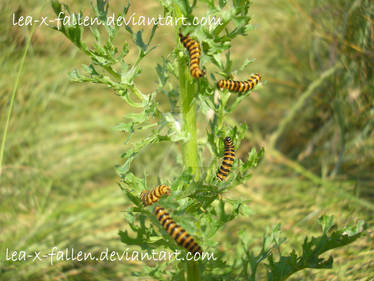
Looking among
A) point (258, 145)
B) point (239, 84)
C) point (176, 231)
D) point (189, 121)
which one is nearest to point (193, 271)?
point (176, 231)

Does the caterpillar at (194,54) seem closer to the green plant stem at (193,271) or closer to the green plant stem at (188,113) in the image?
the green plant stem at (188,113)

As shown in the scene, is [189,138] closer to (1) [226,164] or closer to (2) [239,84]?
(1) [226,164]

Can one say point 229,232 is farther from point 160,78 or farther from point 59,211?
point 160,78

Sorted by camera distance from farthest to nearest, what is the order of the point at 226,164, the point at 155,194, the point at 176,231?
the point at 226,164
the point at 155,194
the point at 176,231

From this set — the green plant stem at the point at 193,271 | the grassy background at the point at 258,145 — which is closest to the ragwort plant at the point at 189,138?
the green plant stem at the point at 193,271

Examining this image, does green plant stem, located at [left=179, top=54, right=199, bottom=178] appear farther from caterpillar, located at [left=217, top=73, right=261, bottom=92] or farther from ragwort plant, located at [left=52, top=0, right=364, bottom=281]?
caterpillar, located at [left=217, top=73, right=261, bottom=92]

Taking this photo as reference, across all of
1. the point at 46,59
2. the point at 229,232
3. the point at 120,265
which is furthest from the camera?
the point at 46,59

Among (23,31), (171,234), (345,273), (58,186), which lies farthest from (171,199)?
(23,31)
